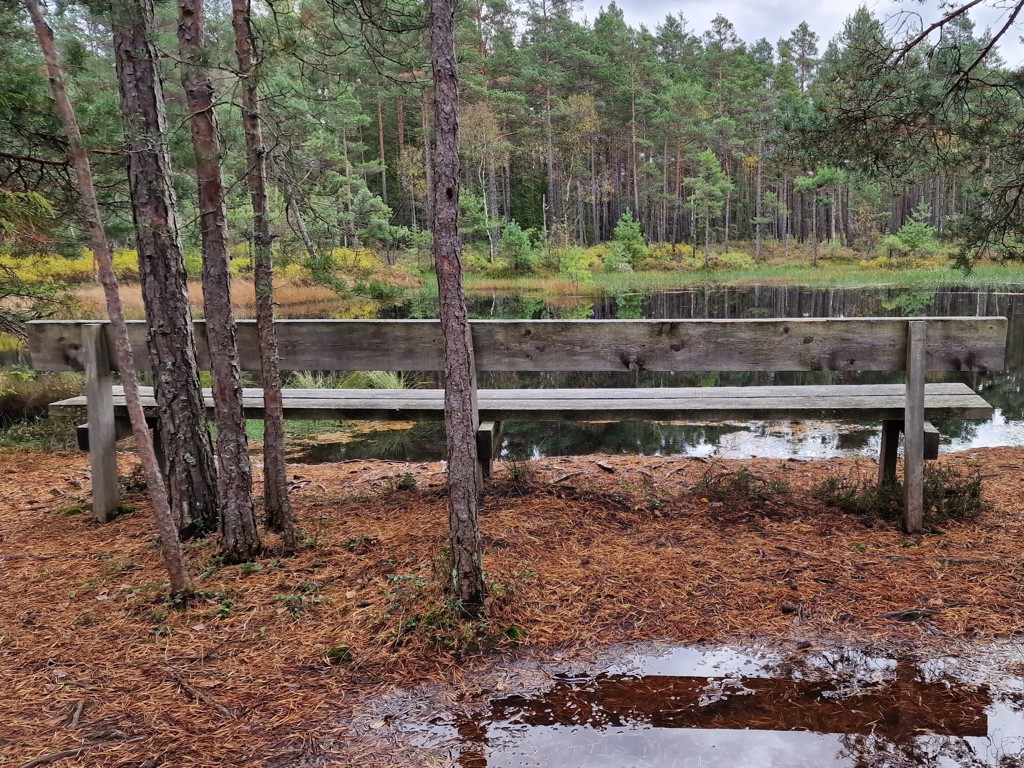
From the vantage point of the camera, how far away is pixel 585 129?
157ft

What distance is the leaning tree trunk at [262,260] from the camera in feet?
12.2

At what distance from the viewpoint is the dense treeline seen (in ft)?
19.4

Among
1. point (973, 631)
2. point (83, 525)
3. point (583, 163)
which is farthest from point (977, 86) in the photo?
point (583, 163)

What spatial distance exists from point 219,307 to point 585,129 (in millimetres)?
47399

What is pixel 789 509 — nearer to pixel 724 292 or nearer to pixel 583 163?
pixel 724 292

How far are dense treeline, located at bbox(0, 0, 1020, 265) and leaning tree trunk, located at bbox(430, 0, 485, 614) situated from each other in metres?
1.20

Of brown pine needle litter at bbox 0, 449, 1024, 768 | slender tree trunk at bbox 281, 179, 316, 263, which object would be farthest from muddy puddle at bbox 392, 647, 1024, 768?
slender tree trunk at bbox 281, 179, 316, 263

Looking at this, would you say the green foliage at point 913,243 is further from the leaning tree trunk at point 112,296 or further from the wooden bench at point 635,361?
the leaning tree trunk at point 112,296

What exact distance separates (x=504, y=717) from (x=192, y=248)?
325cm

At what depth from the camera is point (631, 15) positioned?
61.5 m

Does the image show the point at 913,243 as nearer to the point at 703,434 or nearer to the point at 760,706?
the point at 703,434

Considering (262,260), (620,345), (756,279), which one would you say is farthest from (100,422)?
(756,279)

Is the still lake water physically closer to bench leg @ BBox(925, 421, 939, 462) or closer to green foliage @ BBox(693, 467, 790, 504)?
green foliage @ BBox(693, 467, 790, 504)

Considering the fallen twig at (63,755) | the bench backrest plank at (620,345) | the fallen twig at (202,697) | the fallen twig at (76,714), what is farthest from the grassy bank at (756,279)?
the fallen twig at (63,755)
